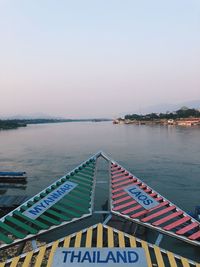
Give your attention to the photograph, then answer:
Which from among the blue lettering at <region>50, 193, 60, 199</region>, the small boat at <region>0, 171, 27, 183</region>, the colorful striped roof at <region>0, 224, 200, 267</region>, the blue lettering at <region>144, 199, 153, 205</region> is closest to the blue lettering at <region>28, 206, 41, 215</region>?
the blue lettering at <region>50, 193, 60, 199</region>

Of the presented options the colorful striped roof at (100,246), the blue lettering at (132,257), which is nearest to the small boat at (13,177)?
the colorful striped roof at (100,246)

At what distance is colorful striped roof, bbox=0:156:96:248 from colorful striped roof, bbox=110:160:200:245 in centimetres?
159

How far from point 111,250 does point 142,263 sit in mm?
1183

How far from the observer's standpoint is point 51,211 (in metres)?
15.1

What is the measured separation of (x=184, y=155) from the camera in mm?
56219

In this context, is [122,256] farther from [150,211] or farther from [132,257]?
[150,211]

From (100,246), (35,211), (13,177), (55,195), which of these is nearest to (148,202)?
(55,195)

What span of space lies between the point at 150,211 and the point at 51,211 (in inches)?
205

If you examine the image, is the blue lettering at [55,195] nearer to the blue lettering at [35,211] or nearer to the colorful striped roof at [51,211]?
the colorful striped roof at [51,211]

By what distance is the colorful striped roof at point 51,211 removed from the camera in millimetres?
13023

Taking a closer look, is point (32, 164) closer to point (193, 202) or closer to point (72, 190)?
point (193, 202)

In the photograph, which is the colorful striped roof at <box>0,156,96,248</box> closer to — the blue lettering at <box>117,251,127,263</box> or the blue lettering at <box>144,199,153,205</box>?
the blue lettering at <box>144,199,153,205</box>

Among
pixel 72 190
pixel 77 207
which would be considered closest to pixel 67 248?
pixel 77 207

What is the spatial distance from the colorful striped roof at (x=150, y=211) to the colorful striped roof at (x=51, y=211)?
5.21 feet
